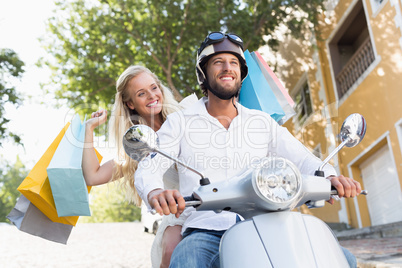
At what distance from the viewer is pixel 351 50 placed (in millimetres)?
12219

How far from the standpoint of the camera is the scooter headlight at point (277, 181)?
1338 mm

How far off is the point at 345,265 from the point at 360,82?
959 cm

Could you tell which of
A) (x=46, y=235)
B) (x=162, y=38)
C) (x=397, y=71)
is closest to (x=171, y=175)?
(x=46, y=235)

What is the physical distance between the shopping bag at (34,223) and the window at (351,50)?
363 inches

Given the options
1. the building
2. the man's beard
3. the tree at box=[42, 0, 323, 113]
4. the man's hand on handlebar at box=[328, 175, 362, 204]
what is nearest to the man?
the man's beard

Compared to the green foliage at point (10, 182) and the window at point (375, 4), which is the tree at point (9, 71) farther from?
the green foliage at point (10, 182)

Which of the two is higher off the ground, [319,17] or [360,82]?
[319,17]

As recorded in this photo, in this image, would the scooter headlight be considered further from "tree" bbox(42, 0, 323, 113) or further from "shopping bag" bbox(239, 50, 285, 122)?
"tree" bbox(42, 0, 323, 113)

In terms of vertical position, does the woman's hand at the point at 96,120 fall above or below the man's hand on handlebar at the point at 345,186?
above

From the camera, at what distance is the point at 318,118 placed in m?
1.76

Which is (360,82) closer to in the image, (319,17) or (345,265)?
(319,17)

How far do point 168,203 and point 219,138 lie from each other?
70 cm

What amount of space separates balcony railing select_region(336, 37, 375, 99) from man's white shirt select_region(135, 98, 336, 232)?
888 cm

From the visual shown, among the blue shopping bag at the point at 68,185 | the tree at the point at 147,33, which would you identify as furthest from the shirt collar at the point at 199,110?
the tree at the point at 147,33
